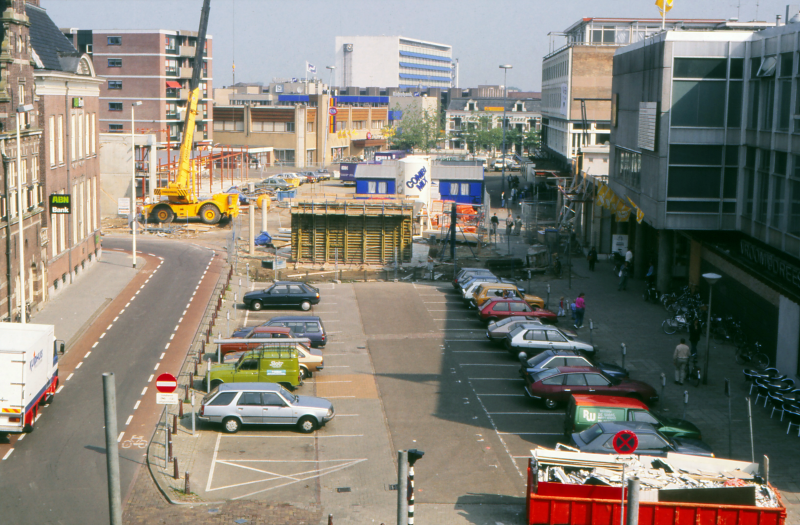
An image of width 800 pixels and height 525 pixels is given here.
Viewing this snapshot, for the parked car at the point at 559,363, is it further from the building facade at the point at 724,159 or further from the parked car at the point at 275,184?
the parked car at the point at 275,184

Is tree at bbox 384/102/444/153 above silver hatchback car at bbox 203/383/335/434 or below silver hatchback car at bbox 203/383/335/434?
above

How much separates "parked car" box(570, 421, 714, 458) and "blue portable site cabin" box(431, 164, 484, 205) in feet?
186

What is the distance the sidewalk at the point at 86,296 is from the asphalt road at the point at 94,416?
0.55 metres

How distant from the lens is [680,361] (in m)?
27.8

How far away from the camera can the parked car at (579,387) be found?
82.2 feet

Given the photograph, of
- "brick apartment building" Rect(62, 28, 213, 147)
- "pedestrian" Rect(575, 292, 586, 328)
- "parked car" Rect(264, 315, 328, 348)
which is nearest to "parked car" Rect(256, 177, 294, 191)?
"brick apartment building" Rect(62, 28, 213, 147)

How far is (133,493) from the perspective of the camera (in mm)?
19156

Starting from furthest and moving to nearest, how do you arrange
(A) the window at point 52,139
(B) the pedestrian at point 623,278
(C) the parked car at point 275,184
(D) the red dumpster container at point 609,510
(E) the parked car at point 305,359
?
(C) the parked car at point 275,184 < (B) the pedestrian at point 623,278 < (A) the window at point 52,139 < (E) the parked car at point 305,359 < (D) the red dumpster container at point 609,510

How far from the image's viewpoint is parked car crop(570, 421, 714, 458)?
65.0 ft

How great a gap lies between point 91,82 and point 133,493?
3263 centimetres

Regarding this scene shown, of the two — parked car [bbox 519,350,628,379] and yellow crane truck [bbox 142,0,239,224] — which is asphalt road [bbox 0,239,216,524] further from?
yellow crane truck [bbox 142,0,239,224]

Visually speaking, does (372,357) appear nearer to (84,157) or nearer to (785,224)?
(785,224)

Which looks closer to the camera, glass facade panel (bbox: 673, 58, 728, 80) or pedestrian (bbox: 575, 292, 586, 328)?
pedestrian (bbox: 575, 292, 586, 328)

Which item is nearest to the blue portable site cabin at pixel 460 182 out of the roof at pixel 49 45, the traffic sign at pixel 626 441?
the roof at pixel 49 45
